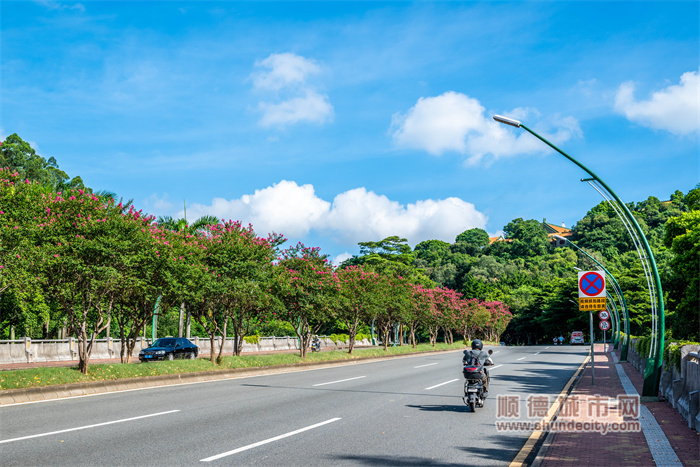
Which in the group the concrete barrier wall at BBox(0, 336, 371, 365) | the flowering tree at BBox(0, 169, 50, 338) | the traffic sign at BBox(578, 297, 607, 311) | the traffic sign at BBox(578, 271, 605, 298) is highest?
the flowering tree at BBox(0, 169, 50, 338)

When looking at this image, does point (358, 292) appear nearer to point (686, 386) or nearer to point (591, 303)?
point (591, 303)

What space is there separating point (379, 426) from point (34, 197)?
478 inches

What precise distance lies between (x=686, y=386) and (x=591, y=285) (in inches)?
230

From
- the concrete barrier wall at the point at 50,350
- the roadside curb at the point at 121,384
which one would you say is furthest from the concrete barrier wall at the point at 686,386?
the concrete barrier wall at the point at 50,350

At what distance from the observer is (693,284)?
1288 inches

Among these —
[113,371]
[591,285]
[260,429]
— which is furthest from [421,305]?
[260,429]

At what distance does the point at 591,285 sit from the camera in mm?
16906

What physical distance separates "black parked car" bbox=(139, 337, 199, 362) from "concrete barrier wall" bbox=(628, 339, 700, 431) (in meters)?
21.9

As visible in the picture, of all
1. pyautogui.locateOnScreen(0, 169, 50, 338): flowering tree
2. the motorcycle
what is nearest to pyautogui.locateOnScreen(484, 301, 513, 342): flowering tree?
the motorcycle

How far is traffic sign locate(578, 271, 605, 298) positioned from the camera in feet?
55.2

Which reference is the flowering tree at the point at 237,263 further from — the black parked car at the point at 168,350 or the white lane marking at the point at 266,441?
the white lane marking at the point at 266,441

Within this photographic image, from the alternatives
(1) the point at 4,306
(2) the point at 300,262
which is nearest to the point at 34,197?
(2) the point at 300,262

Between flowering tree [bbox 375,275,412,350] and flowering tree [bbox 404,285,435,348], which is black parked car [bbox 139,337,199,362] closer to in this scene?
flowering tree [bbox 375,275,412,350]

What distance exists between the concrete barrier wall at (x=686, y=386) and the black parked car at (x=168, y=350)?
21.9 metres
